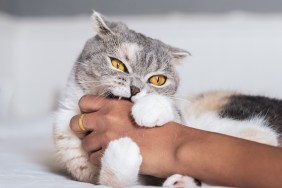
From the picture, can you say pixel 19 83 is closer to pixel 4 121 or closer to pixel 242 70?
pixel 4 121

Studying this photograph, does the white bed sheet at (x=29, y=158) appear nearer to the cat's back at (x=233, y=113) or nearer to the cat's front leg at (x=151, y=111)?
the cat's front leg at (x=151, y=111)

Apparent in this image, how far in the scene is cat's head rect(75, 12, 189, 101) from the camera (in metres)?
1.22

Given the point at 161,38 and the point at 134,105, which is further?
the point at 161,38

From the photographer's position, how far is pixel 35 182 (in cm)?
110

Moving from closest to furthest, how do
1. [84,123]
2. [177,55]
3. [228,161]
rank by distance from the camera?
[228,161]
[84,123]
[177,55]

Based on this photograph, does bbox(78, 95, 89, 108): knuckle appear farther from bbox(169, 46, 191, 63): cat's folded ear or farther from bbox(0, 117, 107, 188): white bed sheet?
bbox(169, 46, 191, 63): cat's folded ear

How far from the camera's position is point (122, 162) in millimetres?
1062

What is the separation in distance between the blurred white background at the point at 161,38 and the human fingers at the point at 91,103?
A: 53.8 inches

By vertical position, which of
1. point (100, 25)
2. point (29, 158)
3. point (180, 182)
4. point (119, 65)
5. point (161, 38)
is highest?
point (161, 38)

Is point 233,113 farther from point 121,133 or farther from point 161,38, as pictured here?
point 161,38

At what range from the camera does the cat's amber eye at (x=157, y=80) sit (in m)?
1.30

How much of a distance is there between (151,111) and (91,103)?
0.24 meters

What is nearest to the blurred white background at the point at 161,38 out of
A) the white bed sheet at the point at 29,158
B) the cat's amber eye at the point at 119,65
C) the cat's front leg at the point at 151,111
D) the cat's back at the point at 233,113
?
the white bed sheet at the point at 29,158

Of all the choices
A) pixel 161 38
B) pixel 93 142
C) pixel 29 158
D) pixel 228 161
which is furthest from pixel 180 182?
pixel 161 38
